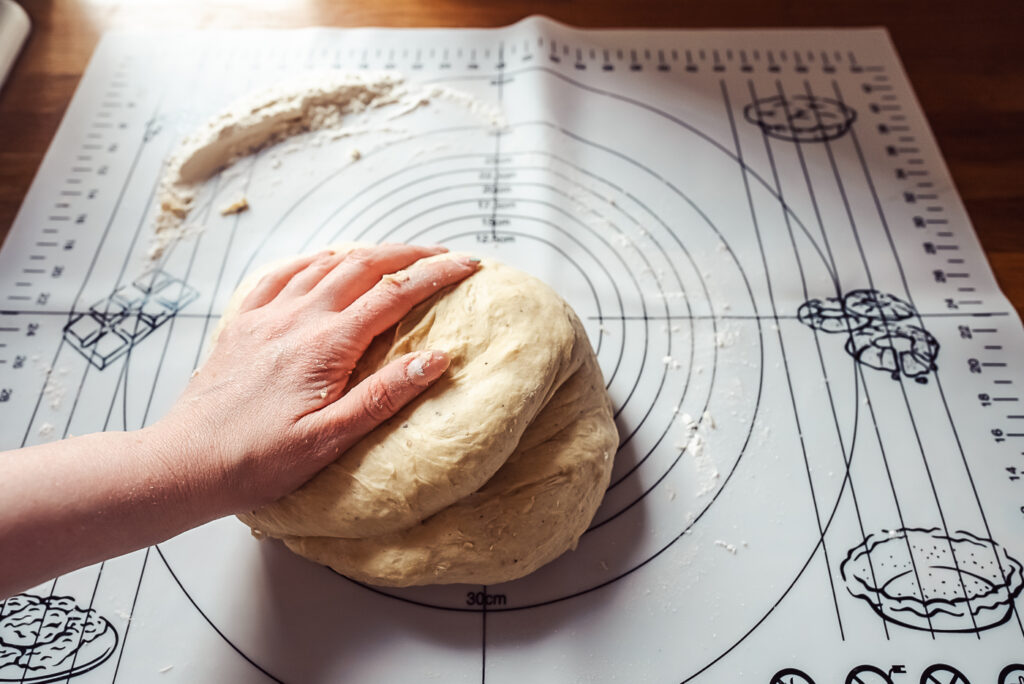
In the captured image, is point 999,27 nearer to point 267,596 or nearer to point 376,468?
point 376,468

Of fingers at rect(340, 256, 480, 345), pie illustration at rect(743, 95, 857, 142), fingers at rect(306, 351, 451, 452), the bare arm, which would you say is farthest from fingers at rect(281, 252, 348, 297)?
pie illustration at rect(743, 95, 857, 142)

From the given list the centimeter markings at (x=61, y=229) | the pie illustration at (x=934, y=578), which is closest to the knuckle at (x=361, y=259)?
the centimeter markings at (x=61, y=229)

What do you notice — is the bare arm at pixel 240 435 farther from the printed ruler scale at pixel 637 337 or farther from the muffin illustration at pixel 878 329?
the muffin illustration at pixel 878 329

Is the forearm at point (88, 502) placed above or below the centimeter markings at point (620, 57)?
below

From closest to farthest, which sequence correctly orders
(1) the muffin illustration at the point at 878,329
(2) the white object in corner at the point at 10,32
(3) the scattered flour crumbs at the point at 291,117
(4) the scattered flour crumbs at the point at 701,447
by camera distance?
(4) the scattered flour crumbs at the point at 701,447 < (1) the muffin illustration at the point at 878,329 < (3) the scattered flour crumbs at the point at 291,117 < (2) the white object in corner at the point at 10,32

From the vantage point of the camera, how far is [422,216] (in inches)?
63.9

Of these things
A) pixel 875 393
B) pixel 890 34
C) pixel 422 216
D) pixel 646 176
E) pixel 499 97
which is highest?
pixel 890 34

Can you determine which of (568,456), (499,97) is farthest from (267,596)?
(499,97)

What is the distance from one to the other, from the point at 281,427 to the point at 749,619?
80cm

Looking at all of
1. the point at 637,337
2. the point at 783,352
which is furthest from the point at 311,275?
the point at 783,352

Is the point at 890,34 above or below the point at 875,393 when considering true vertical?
above

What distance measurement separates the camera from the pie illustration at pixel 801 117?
1.76m

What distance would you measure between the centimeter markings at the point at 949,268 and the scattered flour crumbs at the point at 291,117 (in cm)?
96

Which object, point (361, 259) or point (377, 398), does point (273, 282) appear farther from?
point (377, 398)
